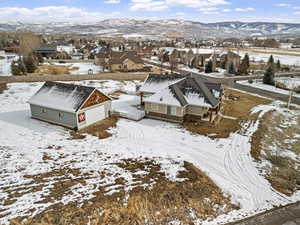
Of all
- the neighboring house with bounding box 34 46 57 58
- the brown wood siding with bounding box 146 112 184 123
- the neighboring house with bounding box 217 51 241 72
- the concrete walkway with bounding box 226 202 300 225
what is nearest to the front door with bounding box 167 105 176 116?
the brown wood siding with bounding box 146 112 184 123

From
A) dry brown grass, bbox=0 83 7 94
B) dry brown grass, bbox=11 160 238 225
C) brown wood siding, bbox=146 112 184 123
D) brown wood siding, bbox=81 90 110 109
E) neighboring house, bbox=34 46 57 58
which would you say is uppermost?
neighboring house, bbox=34 46 57 58

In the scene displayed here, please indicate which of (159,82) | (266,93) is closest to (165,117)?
(159,82)

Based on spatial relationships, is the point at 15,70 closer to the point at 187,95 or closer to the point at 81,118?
the point at 81,118

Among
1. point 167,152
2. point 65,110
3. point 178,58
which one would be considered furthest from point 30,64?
point 178,58

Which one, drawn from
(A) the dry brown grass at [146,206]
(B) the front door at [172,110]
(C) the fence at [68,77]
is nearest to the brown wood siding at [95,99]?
(B) the front door at [172,110]

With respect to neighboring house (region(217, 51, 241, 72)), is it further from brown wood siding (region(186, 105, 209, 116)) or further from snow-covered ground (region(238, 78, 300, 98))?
brown wood siding (region(186, 105, 209, 116))

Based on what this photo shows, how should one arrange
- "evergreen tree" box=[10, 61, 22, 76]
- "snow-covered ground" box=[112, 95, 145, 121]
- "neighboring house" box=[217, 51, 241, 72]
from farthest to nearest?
"neighboring house" box=[217, 51, 241, 72]
"evergreen tree" box=[10, 61, 22, 76]
"snow-covered ground" box=[112, 95, 145, 121]

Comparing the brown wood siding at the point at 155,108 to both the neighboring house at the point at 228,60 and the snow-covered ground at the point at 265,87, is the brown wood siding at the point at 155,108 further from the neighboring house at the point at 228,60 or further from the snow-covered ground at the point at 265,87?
the neighboring house at the point at 228,60

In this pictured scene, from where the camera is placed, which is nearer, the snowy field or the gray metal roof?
the snowy field
